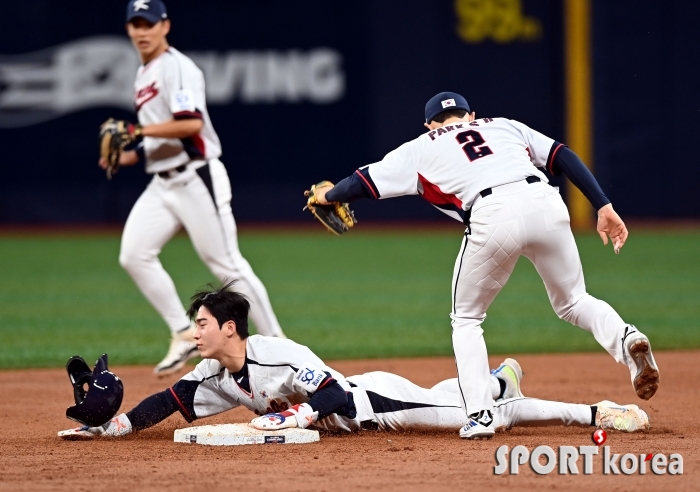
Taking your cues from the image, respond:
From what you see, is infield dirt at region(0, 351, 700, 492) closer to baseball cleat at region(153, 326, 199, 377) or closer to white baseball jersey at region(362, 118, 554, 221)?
baseball cleat at region(153, 326, 199, 377)

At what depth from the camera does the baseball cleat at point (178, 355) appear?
264 inches

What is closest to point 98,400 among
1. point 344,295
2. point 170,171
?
point 170,171

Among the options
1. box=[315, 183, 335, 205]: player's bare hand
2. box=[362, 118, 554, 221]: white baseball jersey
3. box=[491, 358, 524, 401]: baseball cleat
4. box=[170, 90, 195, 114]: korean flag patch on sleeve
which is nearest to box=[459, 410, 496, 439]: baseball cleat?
box=[491, 358, 524, 401]: baseball cleat

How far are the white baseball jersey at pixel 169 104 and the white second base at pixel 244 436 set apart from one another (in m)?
2.58

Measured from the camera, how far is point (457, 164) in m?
4.70

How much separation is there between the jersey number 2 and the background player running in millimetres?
1075

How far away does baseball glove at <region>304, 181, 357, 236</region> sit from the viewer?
499cm

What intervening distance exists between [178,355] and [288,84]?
11.4m

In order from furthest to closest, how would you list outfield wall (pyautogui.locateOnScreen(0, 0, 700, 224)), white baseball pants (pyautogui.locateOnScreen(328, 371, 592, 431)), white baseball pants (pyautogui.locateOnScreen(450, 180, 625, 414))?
outfield wall (pyautogui.locateOnScreen(0, 0, 700, 224)) < white baseball pants (pyautogui.locateOnScreen(328, 371, 592, 431)) < white baseball pants (pyautogui.locateOnScreen(450, 180, 625, 414))

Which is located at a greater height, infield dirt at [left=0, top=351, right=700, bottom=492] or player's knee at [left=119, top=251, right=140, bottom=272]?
player's knee at [left=119, top=251, right=140, bottom=272]

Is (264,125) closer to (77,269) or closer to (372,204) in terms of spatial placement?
(372,204)

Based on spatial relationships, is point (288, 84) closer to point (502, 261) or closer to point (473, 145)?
point (473, 145)

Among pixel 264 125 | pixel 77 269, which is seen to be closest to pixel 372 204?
pixel 264 125

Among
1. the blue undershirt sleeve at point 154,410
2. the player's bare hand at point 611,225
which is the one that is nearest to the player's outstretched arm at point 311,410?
the blue undershirt sleeve at point 154,410
